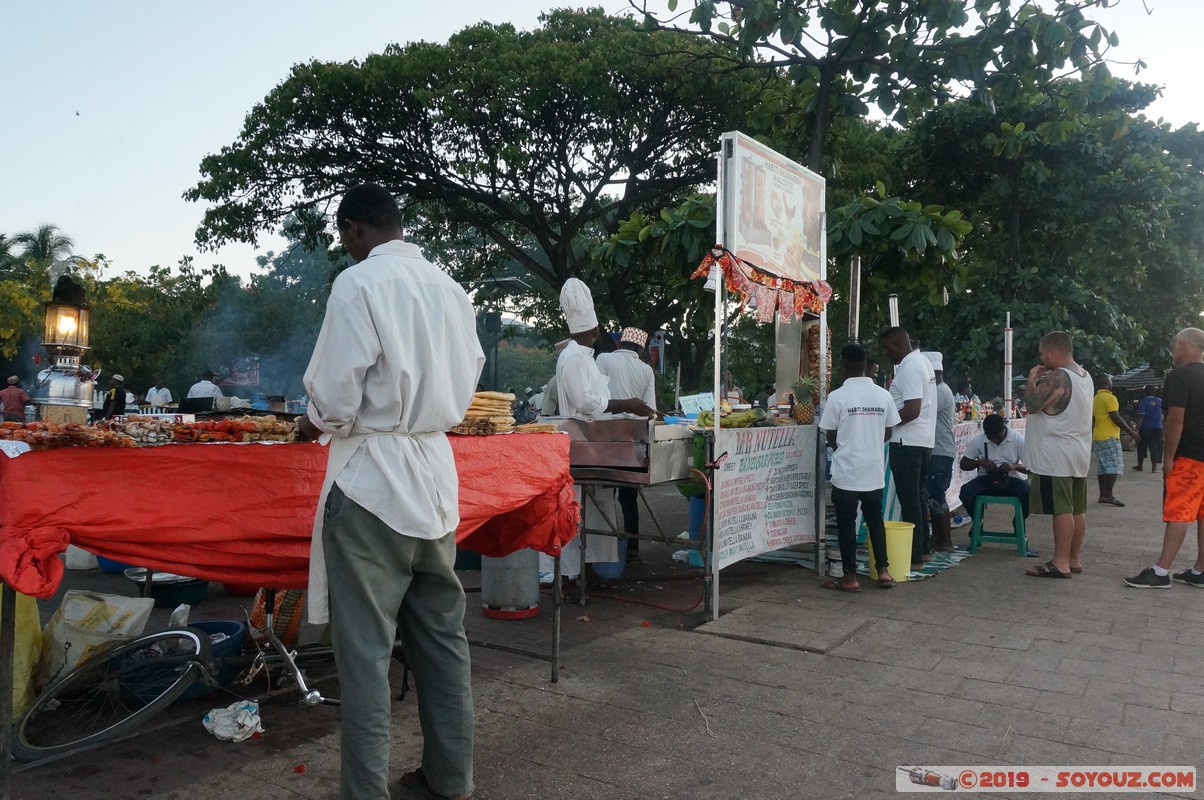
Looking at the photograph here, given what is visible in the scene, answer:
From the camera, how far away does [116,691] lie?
→ 3.71 meters

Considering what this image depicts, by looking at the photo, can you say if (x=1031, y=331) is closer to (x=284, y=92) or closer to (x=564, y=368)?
(x=564, y=368)

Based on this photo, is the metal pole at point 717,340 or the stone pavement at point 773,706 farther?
the metal pole at point 717,340

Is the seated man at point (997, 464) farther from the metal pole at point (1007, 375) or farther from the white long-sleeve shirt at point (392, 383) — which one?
the white long-sleeve shirt at point (392, 383)

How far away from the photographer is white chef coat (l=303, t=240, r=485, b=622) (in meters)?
2.69

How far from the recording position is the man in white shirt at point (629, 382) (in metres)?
7.58

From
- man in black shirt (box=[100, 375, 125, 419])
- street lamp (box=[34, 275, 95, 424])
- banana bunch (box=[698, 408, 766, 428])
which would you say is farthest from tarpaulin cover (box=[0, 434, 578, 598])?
man in black shirt (box=[100, 375, 125, 419])

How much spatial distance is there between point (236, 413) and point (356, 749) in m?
1.97

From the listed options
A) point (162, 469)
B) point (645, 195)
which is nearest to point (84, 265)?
point (645, 195)

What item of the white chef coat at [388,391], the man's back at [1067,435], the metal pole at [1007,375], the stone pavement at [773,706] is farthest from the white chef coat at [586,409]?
the metal pole at [1007,375]

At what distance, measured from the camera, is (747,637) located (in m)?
5.26

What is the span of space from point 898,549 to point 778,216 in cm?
290

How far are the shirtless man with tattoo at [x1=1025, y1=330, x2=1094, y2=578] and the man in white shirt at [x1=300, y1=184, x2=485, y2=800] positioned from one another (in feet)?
18.8

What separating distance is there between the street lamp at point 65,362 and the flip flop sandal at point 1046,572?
7.10 m

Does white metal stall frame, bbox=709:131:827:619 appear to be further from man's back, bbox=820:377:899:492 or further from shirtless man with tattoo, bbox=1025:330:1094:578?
shirtless man with tattoo, bbox=1025:330:1094:578
